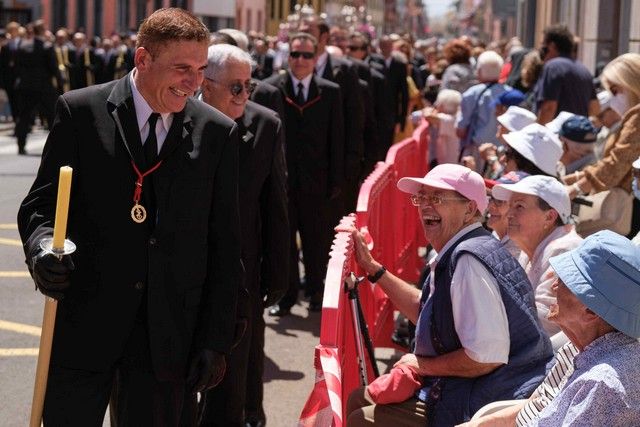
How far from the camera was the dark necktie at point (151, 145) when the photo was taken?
14.2ft

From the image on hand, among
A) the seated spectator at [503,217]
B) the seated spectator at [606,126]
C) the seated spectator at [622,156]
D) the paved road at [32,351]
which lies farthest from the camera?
the seated spectator at [606,126]

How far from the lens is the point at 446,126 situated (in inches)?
508

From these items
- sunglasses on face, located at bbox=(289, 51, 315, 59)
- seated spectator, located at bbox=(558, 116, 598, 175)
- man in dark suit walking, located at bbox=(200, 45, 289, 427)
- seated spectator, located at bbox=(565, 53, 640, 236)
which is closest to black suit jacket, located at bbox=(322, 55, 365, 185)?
sunglasses on face, located at bbox=(289, 51, 315, 59)

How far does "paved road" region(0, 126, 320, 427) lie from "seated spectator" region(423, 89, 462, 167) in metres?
3.59

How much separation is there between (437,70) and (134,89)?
17.4 metres

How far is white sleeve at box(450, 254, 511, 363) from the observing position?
467 centimetres

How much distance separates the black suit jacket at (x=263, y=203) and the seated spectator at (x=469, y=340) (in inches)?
50.3

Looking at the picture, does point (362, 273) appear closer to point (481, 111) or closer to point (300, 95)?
point (300, 95)

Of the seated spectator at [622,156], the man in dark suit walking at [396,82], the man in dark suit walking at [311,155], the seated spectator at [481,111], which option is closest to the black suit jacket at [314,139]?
A: the man in dark suit walking at [311,155]

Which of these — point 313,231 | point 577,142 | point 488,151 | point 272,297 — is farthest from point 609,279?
point 313,231

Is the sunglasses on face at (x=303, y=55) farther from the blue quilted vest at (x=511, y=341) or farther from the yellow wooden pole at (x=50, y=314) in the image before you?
the yellow wooden pole at (x=50, y=314)

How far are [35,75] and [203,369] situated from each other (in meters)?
19.1

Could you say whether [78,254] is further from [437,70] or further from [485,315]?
[437,70]

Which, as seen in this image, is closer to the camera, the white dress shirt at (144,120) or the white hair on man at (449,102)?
the white dress shirt at (144,120)
